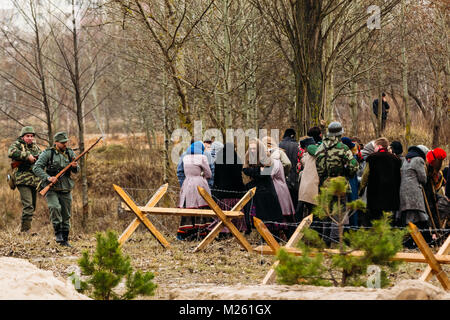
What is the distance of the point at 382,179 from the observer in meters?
9.54

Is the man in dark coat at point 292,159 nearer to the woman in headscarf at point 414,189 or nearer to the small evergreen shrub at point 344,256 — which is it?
the woman in headscarf at point 414,189

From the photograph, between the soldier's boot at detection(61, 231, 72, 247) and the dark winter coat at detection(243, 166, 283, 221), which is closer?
the dark winter coat at detection(243, 166, 283, 221)

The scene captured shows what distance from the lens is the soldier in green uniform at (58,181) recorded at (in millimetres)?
10414

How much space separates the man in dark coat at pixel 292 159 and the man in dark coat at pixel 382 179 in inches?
61.2

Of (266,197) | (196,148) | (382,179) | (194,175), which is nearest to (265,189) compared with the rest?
(266,197)

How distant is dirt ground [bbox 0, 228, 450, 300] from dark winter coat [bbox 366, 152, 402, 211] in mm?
1317

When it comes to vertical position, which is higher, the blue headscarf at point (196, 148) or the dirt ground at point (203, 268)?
the blue headscarf at point (196, 148)

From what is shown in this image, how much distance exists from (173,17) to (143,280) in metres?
9.11

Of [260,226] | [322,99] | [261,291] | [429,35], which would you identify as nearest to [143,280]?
[261,291]

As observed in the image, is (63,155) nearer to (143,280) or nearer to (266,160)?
(266,160)

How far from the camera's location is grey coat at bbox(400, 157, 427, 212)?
944 cm

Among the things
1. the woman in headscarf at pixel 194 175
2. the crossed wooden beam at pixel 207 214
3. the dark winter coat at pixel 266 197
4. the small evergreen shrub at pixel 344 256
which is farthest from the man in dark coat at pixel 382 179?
the small evergreen shrub at pixel 344 256

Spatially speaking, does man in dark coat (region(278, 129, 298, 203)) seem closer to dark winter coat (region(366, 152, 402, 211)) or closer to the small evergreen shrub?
dark winter coat (region(366, 152, 402, 211))

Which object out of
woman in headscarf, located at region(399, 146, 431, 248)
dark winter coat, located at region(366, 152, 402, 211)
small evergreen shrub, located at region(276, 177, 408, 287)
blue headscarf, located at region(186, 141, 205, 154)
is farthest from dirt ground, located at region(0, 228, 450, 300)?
blue headscarf, located at region(186, 141, 205, 154)
